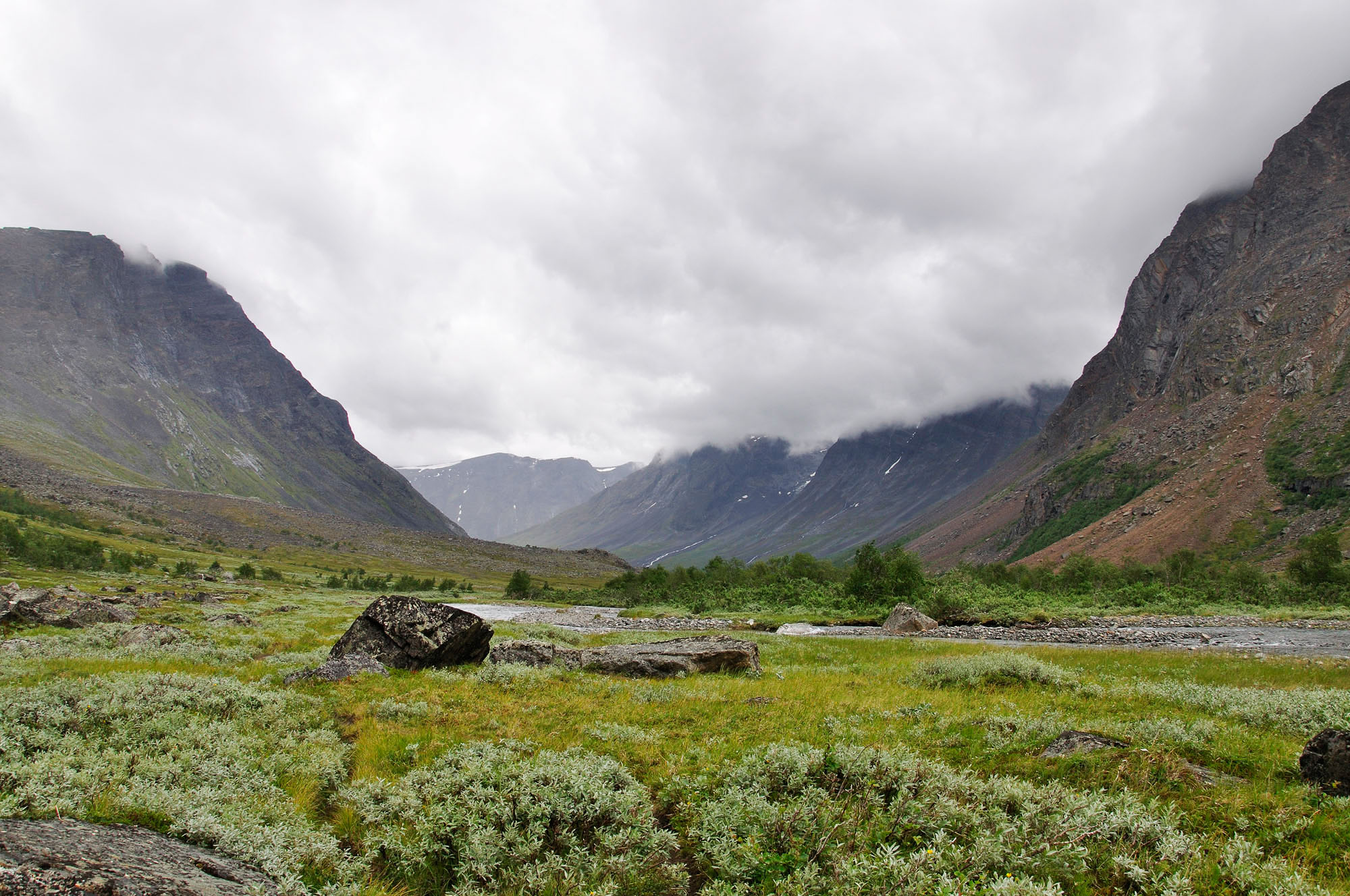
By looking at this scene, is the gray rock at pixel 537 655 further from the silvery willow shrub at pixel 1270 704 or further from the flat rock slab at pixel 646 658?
the silvery willow shrub at pixel 1270 704

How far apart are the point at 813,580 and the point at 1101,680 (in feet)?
245

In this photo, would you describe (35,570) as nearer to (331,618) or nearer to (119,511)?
(331,618)

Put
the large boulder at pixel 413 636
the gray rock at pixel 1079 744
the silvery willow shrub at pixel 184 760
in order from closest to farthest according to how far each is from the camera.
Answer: the silvery willow shrub at pixel 184 760, the gray rock at pixel 1079 744, the large boulder at pixel 413 636

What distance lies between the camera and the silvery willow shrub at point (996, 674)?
64.4ft

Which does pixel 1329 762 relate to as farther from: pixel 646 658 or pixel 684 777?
pixel 646 658

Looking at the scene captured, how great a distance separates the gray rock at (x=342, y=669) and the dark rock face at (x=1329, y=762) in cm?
2197

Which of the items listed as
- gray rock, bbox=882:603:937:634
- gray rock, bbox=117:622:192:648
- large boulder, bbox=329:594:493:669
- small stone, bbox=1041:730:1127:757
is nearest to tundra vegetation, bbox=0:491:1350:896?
small stone, bbox=1041:730:1127:757

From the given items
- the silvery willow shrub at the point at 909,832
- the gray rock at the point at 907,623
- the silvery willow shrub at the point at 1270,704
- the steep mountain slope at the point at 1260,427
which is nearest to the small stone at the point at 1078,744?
the silvery willow shrub at the point at 909,832

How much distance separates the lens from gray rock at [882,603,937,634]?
164ft

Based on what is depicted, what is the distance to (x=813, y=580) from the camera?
93812mm

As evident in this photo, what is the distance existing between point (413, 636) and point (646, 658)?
28.6 feet

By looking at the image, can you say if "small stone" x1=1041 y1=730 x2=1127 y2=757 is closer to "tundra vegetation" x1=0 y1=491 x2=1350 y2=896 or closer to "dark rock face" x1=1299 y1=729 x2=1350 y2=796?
"tundra vegetation" x1=0 y1=491 x2=1350 y2=896

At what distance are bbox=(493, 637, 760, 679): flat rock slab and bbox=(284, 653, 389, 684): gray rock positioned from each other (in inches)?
174

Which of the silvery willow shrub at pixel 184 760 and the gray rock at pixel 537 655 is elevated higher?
the silvery willow shrub at pixel 184 760
